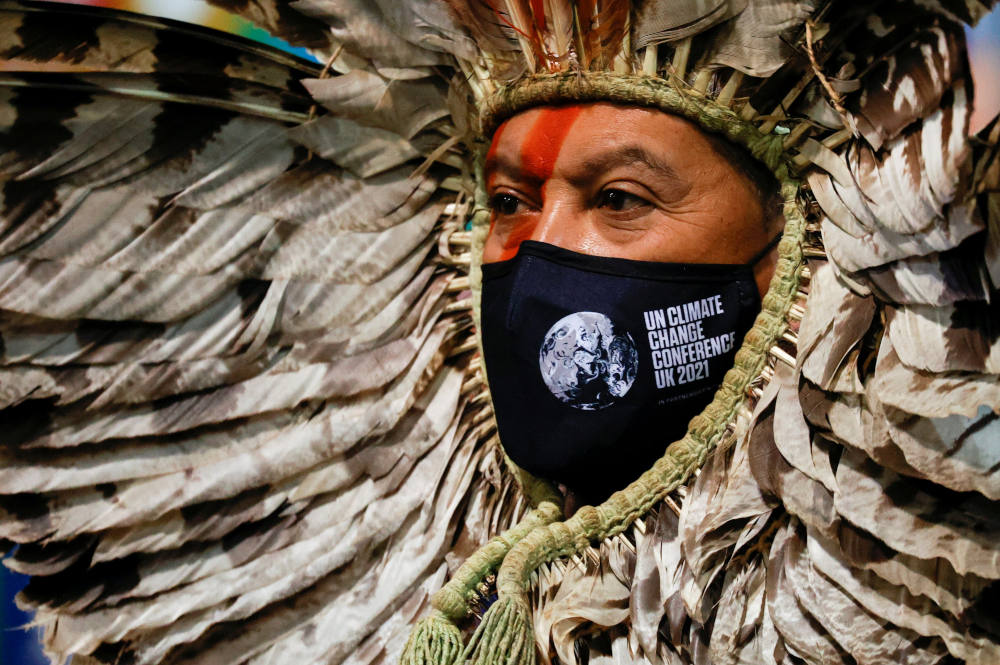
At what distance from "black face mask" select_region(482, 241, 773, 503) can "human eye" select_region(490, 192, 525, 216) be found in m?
0.15

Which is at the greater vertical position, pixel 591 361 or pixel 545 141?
pixel 545 141

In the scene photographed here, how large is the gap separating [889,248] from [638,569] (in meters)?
0.51

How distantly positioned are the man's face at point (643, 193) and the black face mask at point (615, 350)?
0.03m

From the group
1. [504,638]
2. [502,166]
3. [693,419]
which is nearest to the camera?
[504,638]

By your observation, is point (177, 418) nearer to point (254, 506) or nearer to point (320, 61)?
point (254, 506)

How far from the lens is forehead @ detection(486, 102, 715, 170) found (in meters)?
1.24

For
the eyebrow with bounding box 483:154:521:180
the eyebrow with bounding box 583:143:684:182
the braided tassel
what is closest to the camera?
the braided tassel

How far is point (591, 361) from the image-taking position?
47.3 inches

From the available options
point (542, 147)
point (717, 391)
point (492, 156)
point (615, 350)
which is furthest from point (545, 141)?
point (717, 391)

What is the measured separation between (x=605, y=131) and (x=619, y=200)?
96mm

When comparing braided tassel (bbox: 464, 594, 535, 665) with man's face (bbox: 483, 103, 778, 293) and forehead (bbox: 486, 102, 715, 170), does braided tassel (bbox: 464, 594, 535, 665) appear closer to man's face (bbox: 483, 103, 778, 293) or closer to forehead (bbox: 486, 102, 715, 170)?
man's face (bbox: 483, 103, 778, 293)

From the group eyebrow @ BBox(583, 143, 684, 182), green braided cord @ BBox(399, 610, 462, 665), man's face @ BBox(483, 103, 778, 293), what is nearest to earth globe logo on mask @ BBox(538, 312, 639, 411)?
man's face @ BBox(483, 103, 778, 293)

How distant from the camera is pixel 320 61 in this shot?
57.2 inches

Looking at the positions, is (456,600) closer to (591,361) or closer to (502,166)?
(591,361)
